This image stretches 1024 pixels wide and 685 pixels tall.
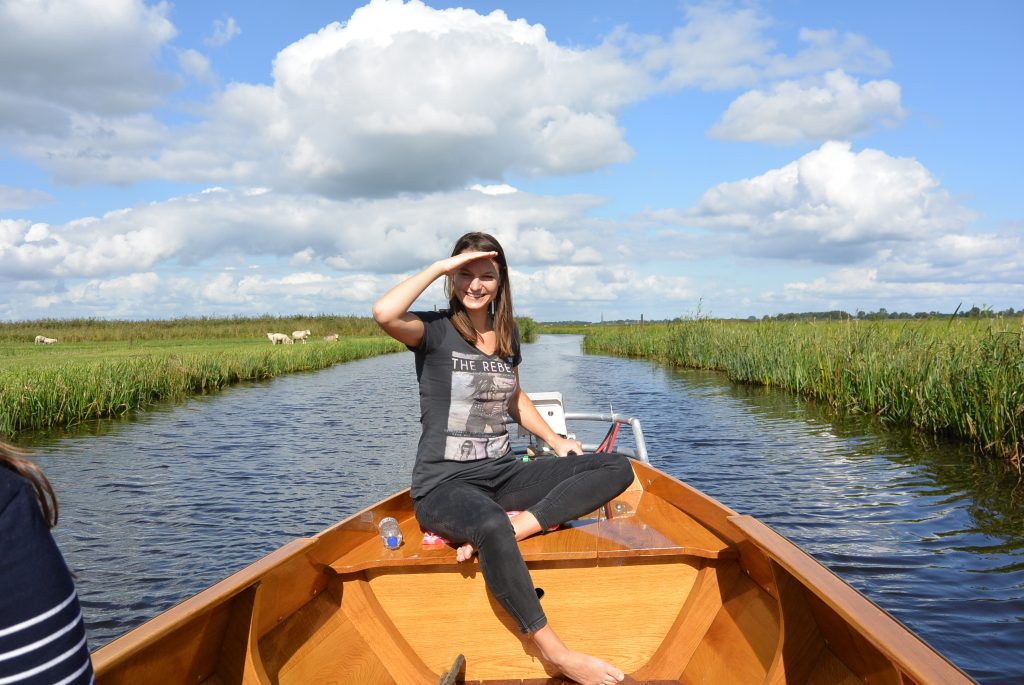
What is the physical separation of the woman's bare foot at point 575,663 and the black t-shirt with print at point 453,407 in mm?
880

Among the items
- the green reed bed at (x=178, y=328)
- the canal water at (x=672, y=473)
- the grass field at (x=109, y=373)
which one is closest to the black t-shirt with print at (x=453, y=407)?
the canal water at (x=672, y=473)

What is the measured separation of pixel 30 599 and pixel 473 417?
2.34 meters

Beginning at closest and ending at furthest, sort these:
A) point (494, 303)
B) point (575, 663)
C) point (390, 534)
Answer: point (575, 663)
point (390, 534)
point (494, 303)

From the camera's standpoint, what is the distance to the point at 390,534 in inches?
138

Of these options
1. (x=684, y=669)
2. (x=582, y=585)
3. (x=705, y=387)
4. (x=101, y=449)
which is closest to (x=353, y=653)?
(x=582, y=585)

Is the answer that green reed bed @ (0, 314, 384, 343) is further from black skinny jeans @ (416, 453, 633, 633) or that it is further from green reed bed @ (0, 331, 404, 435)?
black skinny jeans @ (416, 453, 633, 633)

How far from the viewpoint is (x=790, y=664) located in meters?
2.59

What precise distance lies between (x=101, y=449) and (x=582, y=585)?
438 inches

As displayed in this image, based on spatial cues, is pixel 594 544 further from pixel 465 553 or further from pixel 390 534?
pixel 390 534

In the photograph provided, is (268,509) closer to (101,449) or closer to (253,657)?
(101,449)

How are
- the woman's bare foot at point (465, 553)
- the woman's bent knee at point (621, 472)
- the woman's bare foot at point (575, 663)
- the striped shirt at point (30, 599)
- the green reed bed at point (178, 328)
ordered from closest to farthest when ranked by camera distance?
1. the striped shirt at point (30, 599)
2. the woman's bare foot at point (575, 663)
3. the woman's bare foot at point (465, 553)
4. the woman's bent knee at point (621, 472)
5. the green reed bed at point (178, 328)

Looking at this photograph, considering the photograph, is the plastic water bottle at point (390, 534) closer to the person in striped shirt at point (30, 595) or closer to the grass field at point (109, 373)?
the person in striped shirt at point (30, 595)

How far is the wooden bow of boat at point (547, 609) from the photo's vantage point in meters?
2.64

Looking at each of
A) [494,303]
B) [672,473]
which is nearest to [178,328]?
[672,473]
